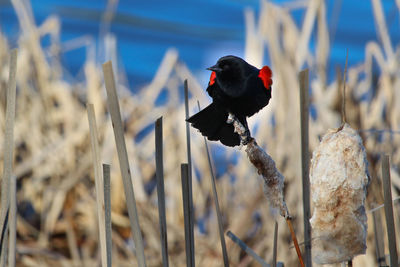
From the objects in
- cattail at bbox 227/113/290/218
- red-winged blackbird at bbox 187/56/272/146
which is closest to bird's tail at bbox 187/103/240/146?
red-winged blackbird at bbox 187/56/272/146

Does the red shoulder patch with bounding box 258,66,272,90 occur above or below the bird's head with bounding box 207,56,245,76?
below

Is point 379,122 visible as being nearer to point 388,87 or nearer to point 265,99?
point 388,87

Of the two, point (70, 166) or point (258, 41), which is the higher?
point (258, 41)

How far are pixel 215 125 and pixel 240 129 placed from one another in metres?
0.13

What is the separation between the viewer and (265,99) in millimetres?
1011

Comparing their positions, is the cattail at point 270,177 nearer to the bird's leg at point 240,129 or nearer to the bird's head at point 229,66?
the bird's leg at point 240,129

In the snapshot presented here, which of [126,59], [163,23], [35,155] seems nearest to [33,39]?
[35,155]

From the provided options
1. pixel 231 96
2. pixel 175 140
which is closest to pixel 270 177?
pixel 231 96

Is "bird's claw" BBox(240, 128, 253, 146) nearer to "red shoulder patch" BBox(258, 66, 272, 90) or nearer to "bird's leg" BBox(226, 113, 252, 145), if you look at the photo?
"bird's leg" BBox(226, 113, 252, 145)

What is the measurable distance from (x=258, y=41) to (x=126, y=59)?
3562 mm

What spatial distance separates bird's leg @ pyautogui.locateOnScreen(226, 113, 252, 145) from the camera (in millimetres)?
869

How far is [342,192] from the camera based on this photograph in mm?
766

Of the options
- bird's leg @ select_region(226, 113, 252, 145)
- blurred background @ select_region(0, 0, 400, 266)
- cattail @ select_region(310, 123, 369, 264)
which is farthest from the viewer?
blurred background @ select_region(0, 0, 400, 266)

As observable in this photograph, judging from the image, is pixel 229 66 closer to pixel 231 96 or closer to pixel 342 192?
pixel 231 96
